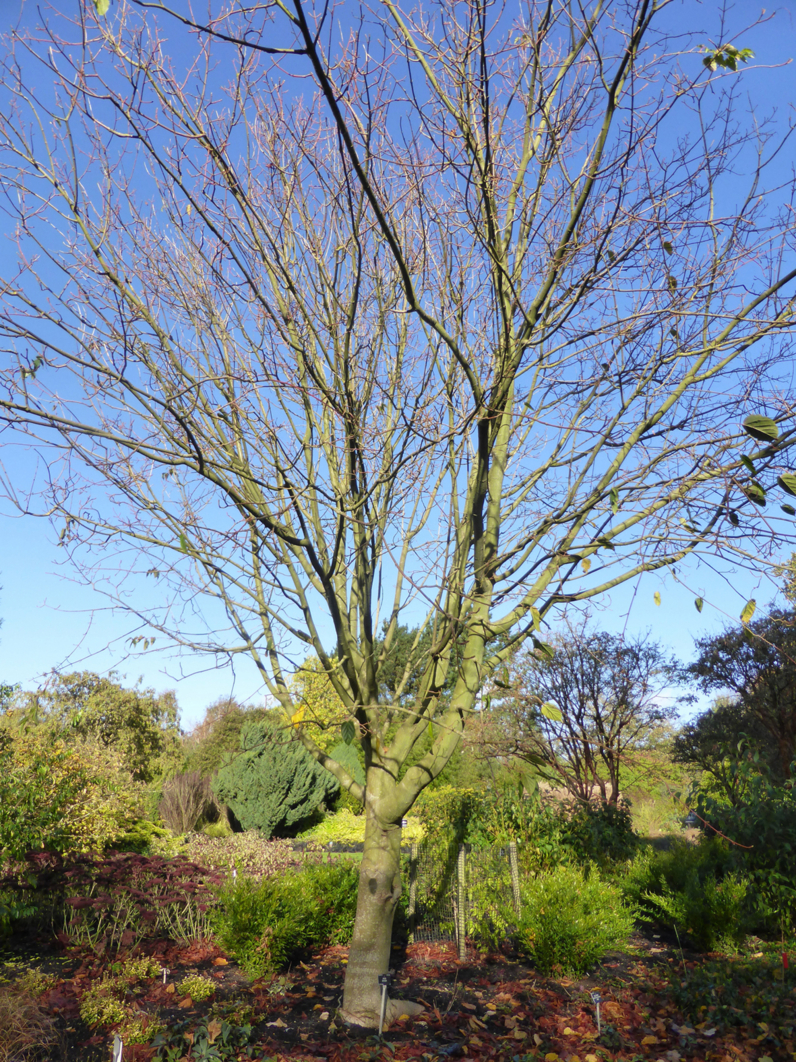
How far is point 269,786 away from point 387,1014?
10.8m

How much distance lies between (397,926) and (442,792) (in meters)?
2.61

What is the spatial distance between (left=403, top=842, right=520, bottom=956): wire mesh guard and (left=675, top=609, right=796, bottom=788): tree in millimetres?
6919

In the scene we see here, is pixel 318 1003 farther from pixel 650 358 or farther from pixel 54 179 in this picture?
pixel 54 179

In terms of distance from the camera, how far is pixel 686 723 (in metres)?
13.5

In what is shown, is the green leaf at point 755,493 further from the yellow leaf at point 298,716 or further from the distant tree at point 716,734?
the distant tree at point 716,734

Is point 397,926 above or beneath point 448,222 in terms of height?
beneath

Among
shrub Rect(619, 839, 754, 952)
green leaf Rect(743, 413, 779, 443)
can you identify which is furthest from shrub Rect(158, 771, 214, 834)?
green leaf Rect(743, 413, 779, 443)

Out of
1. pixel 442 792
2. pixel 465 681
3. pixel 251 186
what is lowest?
pixel 442 792

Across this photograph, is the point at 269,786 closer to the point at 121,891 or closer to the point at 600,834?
the point at 600,834

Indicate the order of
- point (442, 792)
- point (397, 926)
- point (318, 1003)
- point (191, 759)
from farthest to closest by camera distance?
point (191, 759) < point (442, 792) < point (397, 926) < point (318, 1003)

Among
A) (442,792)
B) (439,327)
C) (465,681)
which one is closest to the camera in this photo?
(439,327)

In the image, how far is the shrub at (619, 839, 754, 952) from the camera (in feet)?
17.4

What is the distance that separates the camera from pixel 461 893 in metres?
5.70

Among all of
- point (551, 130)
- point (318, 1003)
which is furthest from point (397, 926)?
point (551, 130)
